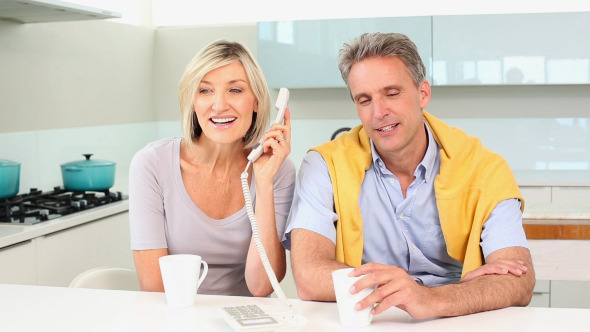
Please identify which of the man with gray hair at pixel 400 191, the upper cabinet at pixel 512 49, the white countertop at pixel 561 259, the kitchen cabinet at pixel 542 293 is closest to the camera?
the man with gray hair at pixel 400 191

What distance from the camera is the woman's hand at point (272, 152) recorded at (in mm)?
1795

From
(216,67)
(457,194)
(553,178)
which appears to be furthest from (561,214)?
(553,178)

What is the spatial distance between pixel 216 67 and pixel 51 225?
128 cm

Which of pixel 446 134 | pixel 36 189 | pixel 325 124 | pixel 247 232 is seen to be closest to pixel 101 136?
pixel 36 189

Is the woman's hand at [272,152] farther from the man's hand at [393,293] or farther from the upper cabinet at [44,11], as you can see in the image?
the upper cabinet at [44,11]

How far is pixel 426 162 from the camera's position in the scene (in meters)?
1.90

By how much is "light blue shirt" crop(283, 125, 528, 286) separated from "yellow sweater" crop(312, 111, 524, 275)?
0.04m

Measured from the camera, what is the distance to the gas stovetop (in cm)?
286

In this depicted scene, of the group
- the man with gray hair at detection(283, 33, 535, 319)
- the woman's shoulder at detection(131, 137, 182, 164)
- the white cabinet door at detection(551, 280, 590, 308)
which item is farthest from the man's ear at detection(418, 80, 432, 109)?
the white cabinet door at detection(551, 280, 590, 308)

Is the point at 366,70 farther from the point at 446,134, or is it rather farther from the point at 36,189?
the point at 36,189

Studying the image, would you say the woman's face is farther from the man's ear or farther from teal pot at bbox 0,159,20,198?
teal pot at bbox 0,159,20,198

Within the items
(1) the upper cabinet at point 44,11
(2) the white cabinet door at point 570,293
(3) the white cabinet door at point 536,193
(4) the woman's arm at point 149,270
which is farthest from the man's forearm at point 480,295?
(3) the white cabinet door at point 536,193

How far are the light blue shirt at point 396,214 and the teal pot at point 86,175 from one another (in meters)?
1.82

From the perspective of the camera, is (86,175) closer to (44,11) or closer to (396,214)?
(44,11)
